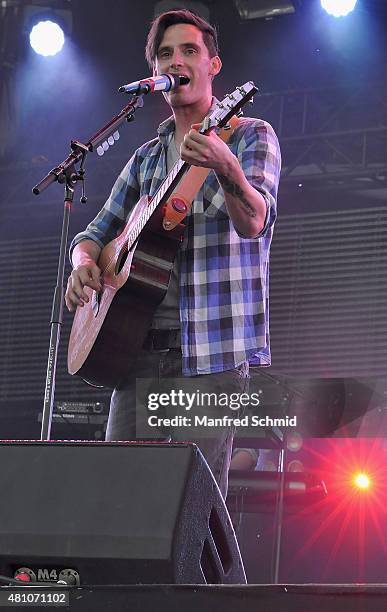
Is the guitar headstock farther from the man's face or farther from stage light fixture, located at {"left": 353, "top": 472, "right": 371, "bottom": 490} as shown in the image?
stage light fixture, located at {"left": 353, "top": 472, "right": 371, "bottom": 490}

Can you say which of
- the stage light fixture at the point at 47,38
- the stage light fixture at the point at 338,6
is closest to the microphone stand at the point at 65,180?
the stage light fixture at the point at 338,6

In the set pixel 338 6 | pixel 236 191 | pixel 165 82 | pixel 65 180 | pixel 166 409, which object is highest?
pixel 338 6

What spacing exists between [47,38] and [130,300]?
14.7 ft

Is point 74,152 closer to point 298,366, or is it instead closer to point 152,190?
point 152,190

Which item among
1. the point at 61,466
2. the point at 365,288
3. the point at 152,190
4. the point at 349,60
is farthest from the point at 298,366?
the point at 61,466

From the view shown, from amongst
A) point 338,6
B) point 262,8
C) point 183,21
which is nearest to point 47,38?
point 262,8

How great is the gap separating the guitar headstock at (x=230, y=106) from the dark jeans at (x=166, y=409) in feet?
1.72

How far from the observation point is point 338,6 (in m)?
5.57

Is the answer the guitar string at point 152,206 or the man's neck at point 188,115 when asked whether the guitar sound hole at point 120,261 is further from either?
the man's neck at point 188,115

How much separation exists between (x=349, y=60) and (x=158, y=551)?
16.7 feet

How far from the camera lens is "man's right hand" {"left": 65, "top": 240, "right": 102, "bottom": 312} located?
2.33m

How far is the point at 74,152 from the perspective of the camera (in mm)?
3443

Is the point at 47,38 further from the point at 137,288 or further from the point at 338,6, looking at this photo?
the point at 137,288

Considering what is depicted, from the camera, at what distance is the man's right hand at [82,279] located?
91.8 inches
